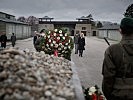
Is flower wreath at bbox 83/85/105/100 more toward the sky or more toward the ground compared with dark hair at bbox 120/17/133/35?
more toward the ground

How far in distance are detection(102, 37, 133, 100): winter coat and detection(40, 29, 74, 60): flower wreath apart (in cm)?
694

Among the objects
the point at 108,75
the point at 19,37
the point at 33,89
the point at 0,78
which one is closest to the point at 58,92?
the point at 33,89

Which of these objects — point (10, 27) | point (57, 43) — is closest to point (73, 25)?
point (10, 27)

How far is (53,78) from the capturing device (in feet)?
14.2

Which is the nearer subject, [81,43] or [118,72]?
[118,72]

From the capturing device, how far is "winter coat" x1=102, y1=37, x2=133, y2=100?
463 centimetres

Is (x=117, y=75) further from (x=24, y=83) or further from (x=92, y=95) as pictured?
(x=24, y=83)

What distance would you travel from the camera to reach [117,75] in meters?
4.72

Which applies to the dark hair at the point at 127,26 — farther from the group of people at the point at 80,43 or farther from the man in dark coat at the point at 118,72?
the group of people at the point at 80,43

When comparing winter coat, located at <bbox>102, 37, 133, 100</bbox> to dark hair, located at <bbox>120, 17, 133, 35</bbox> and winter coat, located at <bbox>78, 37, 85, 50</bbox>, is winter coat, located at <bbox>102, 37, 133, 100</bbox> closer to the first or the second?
dark hair, located at <bbox>120, 17, 133, 35</bbox>

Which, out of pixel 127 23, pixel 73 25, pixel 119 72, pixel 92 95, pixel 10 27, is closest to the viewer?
pixel 119 72

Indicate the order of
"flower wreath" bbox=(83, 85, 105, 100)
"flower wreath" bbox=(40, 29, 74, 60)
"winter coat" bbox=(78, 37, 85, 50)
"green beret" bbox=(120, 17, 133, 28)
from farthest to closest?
"winter coat" bbox=(78, 37, 85, 50) < "flower wreath" bbox=(40, 29, 74, 60) < "flower wreath" bbox=(83, 85, 105, 100) < "green beret" bbox=(120, 17, 133, 28)

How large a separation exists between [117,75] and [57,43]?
7511mm

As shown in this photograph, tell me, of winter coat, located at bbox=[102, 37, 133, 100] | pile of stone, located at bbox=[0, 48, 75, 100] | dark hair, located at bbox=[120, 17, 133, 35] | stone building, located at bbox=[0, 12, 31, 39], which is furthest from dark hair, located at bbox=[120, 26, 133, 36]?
stone building, located at bbox=[0, 12, 31, 39]
